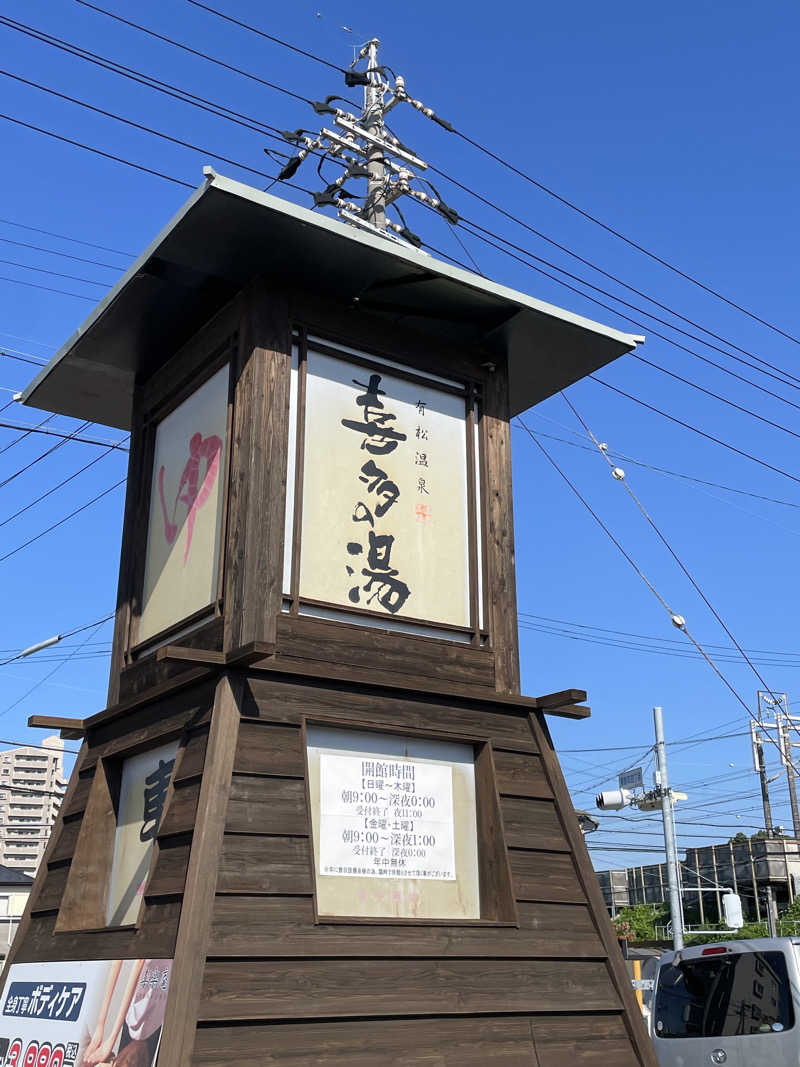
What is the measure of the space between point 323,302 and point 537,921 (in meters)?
4.48

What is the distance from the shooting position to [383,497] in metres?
7.27

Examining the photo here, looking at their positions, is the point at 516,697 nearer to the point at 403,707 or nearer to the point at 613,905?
the point at 403,707

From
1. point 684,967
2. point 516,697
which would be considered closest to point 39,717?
point 516,697

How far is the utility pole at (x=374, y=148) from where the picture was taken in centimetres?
1179

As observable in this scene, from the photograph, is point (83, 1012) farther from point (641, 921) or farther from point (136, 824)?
point (641, 921)

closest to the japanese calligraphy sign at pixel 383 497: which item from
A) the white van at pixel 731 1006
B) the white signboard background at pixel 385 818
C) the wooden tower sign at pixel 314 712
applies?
the wooden tower sign at pixel 314 712

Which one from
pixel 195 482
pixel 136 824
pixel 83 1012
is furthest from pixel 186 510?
pixel 83 1012

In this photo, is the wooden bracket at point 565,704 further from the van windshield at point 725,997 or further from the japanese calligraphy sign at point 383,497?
the van windshield at point 725,997

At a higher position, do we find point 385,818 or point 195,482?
point 195,482

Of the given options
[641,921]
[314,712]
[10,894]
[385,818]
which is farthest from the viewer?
[10,894]

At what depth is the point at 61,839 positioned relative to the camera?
737 centimetres

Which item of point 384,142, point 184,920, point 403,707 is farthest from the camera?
point 384,142

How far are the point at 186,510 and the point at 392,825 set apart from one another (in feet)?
8.92

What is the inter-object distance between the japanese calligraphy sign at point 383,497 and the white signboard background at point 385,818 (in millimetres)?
1066
